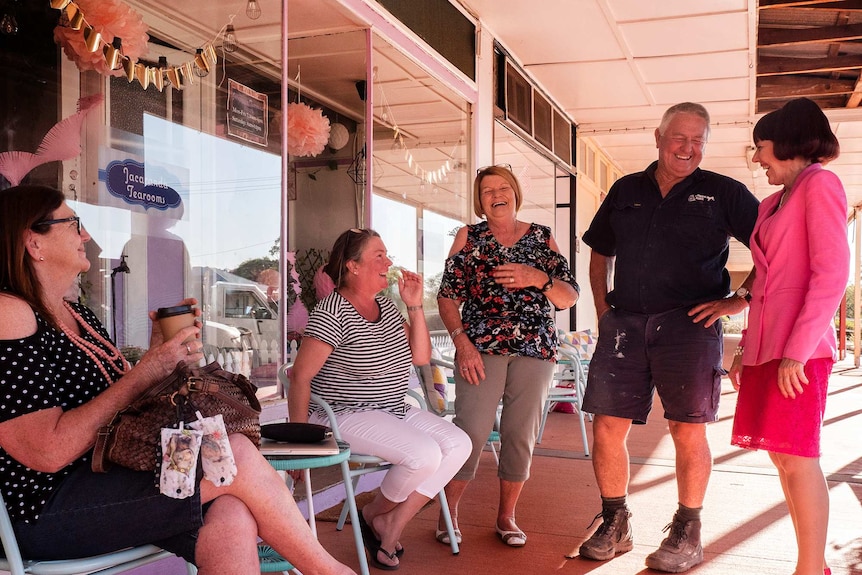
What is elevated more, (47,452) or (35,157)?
(35,157)

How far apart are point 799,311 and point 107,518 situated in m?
2.10

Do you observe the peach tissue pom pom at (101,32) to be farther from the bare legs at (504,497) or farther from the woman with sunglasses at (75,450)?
the bare legs at (504,497)

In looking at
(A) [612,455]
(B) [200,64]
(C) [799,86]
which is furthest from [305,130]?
(C) [799,86]

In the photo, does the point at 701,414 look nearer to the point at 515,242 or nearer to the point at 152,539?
the point at 515,242

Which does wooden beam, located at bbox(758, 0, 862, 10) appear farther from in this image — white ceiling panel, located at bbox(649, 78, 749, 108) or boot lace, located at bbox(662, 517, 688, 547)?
boot lace, located at bbox(662, 517, 688, 547)

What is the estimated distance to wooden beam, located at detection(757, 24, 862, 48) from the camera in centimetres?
661

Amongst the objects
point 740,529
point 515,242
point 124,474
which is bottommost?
point 740,529

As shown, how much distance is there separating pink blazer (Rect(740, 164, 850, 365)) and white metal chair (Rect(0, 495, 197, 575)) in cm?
194

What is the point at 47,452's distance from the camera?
1.83 metres

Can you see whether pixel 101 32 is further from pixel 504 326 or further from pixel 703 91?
pixel 703 91

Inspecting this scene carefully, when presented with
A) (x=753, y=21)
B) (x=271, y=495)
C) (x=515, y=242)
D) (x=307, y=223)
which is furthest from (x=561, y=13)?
(x=271, y=495)

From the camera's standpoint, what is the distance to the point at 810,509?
261 centimetres

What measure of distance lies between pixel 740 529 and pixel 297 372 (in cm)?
216

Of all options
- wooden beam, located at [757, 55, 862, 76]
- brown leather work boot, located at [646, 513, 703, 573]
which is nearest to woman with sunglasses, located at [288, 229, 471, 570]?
brown leather work boot, located at [646, 513, 703, 573]
